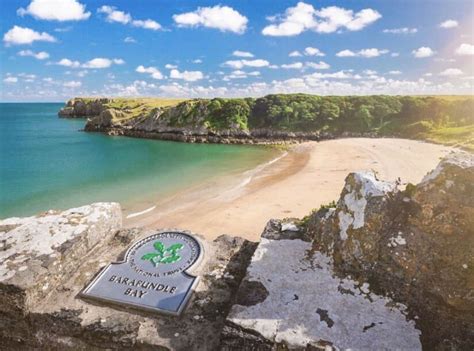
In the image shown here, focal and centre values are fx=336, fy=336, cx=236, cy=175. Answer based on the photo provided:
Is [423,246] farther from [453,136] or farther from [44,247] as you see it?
[453,136]

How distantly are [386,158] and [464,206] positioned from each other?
3400 centimetres

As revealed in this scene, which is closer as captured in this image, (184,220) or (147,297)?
(147,297)

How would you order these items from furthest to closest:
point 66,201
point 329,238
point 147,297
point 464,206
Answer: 1. point 66,201
2. point 329,238
3. point 147,297
4. point 464,206

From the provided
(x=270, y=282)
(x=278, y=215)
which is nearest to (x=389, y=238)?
(x=270, y=282)

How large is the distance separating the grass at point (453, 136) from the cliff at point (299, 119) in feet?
1.43

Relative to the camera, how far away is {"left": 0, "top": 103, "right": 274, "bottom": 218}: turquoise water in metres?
25.0

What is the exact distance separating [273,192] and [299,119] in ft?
165

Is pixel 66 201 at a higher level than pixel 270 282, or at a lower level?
lower

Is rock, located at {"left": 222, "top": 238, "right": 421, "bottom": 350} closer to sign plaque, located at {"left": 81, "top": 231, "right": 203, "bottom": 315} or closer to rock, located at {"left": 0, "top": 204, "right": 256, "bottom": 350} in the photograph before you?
rock, located at {"left": 0, "top": 204, "right": 256, "bottom": 350}

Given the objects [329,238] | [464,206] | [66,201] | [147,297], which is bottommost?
[66,201]

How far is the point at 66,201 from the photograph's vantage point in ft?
79.2

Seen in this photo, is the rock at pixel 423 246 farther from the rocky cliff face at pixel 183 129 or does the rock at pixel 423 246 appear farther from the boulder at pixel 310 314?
the rocky cliff face at pixel 183 129

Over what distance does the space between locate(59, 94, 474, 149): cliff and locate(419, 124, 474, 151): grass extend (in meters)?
0.44

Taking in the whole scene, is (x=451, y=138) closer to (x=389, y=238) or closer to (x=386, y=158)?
(x=386, y=158)
